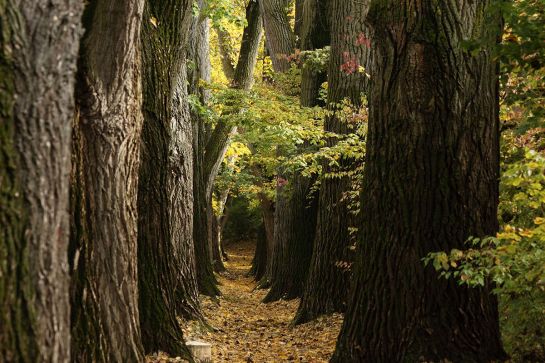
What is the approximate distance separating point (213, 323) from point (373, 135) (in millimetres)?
6835

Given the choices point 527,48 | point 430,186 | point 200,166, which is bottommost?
point 430,186

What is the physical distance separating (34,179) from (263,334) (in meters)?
Answer: 9.14

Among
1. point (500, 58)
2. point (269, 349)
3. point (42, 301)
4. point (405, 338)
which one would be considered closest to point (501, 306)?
point (405, 338)

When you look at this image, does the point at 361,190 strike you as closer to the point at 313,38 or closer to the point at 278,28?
the point at 313,38

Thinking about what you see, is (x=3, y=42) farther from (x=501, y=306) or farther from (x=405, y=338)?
(x=501, y=306)

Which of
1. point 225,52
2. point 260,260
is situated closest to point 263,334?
point 260,260

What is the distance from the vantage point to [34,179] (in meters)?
3.61

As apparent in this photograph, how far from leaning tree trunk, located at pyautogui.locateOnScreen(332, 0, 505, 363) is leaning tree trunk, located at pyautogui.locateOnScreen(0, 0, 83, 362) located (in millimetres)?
3745

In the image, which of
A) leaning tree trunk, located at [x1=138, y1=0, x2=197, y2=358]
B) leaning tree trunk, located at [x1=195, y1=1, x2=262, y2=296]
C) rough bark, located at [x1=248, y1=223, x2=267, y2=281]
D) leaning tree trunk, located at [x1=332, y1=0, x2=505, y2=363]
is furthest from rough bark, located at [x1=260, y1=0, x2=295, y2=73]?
rough bark, located at [x1=248, y1=223, x2=267, y2=281]

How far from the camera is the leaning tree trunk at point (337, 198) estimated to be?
11.9 metres

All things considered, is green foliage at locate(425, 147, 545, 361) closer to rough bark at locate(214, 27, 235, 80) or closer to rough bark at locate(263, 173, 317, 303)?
rough bark at locate(263, 173, 317, 303)

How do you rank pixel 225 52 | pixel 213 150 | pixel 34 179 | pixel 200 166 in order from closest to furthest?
pixel 34 179 < pixel 200 166 < pixel 213 150 < pixel 225 52

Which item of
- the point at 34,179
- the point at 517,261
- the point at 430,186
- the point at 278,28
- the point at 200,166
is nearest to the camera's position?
the point at 34,179

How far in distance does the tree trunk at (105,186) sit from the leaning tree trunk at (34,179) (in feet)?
5.63
